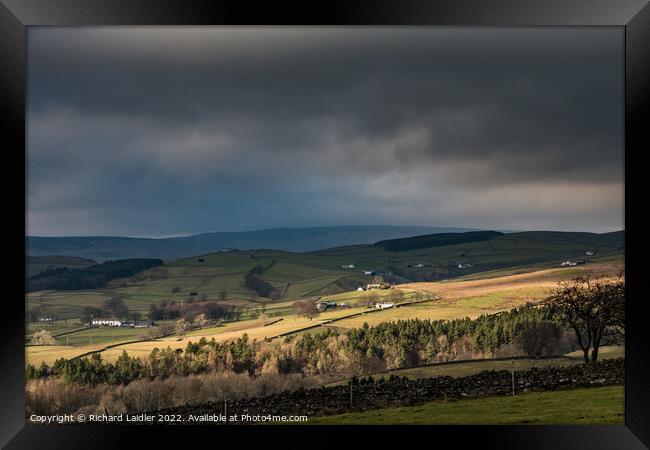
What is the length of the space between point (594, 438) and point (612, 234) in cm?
364

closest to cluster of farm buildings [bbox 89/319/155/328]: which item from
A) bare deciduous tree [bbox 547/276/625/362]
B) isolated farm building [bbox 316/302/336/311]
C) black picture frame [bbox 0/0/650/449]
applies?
isolated farm building [bbox 316/302/336/311]

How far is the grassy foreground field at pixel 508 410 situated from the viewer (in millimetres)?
6594

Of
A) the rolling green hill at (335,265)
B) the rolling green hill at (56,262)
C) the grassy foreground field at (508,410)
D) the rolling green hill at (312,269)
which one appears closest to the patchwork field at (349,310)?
Result: the rolling green hill at (312,269)

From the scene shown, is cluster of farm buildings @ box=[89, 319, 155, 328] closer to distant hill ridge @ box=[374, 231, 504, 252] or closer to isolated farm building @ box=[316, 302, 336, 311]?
isolated farm building @ box=[316, 302, 336, 311]

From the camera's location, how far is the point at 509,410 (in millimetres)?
7012

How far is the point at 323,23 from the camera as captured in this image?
501 centimetres

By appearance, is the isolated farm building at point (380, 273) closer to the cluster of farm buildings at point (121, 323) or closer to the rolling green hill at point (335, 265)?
the rolling green hill at point (335, 265)

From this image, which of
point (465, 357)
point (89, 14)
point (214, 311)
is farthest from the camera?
point (214, 311)

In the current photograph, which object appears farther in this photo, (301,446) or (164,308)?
(164,308)

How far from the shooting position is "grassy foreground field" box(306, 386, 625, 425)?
6594mm

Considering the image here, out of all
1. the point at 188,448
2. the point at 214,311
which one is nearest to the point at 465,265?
the point at 214,311

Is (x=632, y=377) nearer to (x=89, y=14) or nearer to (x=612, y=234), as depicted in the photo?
(x=612, y=234)

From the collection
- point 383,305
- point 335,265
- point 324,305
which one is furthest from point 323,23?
point 335,265

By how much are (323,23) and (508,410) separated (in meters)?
5.42
